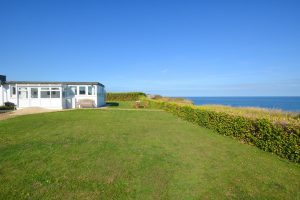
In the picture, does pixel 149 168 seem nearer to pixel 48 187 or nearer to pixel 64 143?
pixel 48 187

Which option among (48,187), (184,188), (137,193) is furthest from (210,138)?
(48,187)

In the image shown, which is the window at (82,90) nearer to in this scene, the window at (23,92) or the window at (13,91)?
the window at (23,92)

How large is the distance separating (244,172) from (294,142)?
8.05 ft

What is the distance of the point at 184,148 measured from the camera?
30.0 feet

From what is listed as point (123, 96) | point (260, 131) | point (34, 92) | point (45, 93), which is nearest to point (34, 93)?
point (34, 92)

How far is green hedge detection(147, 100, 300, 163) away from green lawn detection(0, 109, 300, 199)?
1.29 ft

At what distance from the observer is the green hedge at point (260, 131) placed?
7699mm

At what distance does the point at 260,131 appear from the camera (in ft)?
30.9

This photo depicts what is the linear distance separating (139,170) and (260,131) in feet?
18.7

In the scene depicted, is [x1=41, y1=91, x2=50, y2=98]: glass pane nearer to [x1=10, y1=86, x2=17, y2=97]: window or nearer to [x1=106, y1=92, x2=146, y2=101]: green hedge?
[x1=10, y1=86, x2=17, y2=97]: window

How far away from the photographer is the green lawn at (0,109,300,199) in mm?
5066

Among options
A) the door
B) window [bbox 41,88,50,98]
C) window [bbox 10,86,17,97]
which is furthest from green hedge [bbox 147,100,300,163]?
window [bbox 10,86,17,97]

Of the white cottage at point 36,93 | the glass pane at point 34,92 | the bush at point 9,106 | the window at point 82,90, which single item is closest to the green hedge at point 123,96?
the window at point 82,90

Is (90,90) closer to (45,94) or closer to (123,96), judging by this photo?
(45,94)
